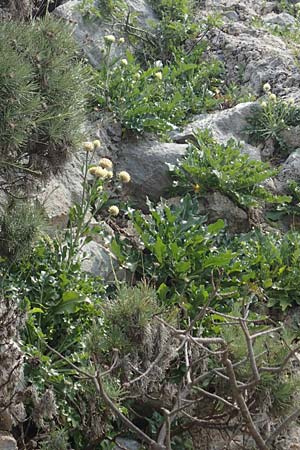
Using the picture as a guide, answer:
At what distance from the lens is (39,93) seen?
394cm

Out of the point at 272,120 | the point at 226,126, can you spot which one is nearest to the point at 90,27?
the point at 226,126

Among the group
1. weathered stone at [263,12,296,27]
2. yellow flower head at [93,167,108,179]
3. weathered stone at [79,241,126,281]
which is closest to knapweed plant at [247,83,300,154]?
weathered stone at [263,12,296,27]

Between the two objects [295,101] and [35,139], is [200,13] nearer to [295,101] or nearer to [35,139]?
[295,101]

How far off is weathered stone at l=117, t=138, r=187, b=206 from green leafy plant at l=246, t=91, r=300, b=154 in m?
0.90

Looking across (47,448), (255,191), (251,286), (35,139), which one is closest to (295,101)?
(255,191)

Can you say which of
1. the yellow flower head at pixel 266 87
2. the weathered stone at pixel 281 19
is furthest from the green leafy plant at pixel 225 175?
the weathered stone at pixel 281 19

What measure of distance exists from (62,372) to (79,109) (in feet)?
4.50

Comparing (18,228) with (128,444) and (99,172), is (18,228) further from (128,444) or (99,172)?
(128,444)

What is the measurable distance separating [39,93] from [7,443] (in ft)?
5.50

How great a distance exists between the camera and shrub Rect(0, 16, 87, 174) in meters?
3.71

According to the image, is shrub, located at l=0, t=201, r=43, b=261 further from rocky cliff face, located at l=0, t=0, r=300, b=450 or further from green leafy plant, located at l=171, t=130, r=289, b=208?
green leafy plant, located at l=171, t=130, r=289, b=208

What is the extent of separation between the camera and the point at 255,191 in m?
6.04

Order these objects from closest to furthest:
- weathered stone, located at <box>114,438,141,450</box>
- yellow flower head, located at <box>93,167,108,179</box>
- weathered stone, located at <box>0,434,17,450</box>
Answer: weathered stone, located at <box>0,434,17,450</box> < weathered stone, located at <box>114,438,141,450</box> < yellow flower head, located at <box>93,167,108,179</box>

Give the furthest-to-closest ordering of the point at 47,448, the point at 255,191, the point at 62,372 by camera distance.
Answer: the point at 255,191 < the point at 62,372 < the point at 47,448
